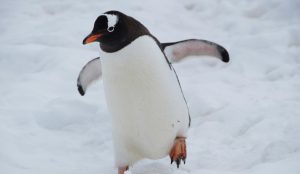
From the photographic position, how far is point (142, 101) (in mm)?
2182

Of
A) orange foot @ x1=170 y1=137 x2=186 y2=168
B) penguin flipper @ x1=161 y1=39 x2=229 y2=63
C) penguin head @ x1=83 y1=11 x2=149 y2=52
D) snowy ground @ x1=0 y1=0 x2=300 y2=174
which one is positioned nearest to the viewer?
penguin head @ x1=83 y1=11 x2=149 y2=52

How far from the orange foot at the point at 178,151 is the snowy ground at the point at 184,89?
95mm

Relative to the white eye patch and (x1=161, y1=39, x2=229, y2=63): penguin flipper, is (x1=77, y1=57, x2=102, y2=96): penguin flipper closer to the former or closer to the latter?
(x1=161, y1=39, x2=229, y2=63): penguin flipper

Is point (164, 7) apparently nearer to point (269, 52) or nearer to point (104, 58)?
point (269, 52)

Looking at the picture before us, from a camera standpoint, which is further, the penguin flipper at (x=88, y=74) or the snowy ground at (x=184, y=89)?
the penguin flipper at (x=88, y=74)

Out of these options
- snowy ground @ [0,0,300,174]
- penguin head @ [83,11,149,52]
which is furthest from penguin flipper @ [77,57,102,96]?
penguin head @ [83,11,149,52]

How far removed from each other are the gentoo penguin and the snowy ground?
0.20 metres

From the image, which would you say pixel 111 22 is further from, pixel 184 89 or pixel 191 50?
pixel 184 89

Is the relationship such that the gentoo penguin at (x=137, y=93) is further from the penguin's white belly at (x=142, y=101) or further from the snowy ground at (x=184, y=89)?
the snowy ground at (x=184, y=89)

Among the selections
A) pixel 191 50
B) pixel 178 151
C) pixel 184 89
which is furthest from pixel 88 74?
pixel 184 89

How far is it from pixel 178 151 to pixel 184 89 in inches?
43.1

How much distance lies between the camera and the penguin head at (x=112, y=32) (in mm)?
2045

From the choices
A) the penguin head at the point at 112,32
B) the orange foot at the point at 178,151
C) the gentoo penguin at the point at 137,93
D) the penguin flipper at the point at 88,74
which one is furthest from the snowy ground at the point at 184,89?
the penguin head at the point at 112,32

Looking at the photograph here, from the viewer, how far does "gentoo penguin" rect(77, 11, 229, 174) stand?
2.09 m
